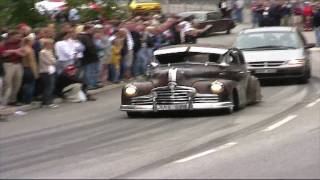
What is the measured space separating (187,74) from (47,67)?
4.10 meters

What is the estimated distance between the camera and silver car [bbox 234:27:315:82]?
73.3 ft

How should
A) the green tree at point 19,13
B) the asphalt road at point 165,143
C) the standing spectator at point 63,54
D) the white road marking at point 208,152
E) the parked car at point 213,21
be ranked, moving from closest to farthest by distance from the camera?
1. the asphalt road at point 165,143
2. the white road marking at point 208,152
3. the standing spectator at point 63,54
4. the green tree at point 19,13
5. the parked car at point 213,21

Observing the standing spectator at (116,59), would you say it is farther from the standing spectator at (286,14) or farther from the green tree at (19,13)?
the standing spectator at (286,14)

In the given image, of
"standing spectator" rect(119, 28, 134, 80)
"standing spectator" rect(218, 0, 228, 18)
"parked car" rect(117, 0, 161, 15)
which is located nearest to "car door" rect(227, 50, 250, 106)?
"standing spectator" rect(119, 28, 134, 80)

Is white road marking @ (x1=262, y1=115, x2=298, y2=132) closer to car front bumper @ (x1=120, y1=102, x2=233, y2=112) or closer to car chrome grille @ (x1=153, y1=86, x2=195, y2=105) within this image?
car front bumper @ (x1=120, y1=102, x2=233, y2=112)

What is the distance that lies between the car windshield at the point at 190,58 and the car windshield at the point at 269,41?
6651 mm

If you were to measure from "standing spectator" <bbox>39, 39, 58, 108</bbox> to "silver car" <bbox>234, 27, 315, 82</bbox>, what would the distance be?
665 centimetres

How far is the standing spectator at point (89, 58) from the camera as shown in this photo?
20767 millimetres

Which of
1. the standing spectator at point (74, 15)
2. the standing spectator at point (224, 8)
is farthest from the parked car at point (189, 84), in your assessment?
the standing spectator at point (224, 8)

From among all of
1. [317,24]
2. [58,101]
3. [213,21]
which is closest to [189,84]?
[58,101]

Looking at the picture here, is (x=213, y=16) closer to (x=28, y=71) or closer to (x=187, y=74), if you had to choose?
(x=28, y=71)

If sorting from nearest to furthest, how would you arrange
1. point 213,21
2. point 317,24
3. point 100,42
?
point 100,42 → point 317,24 → point 213,21

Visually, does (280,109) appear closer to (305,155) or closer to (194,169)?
(305,155)

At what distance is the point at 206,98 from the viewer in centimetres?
1557
